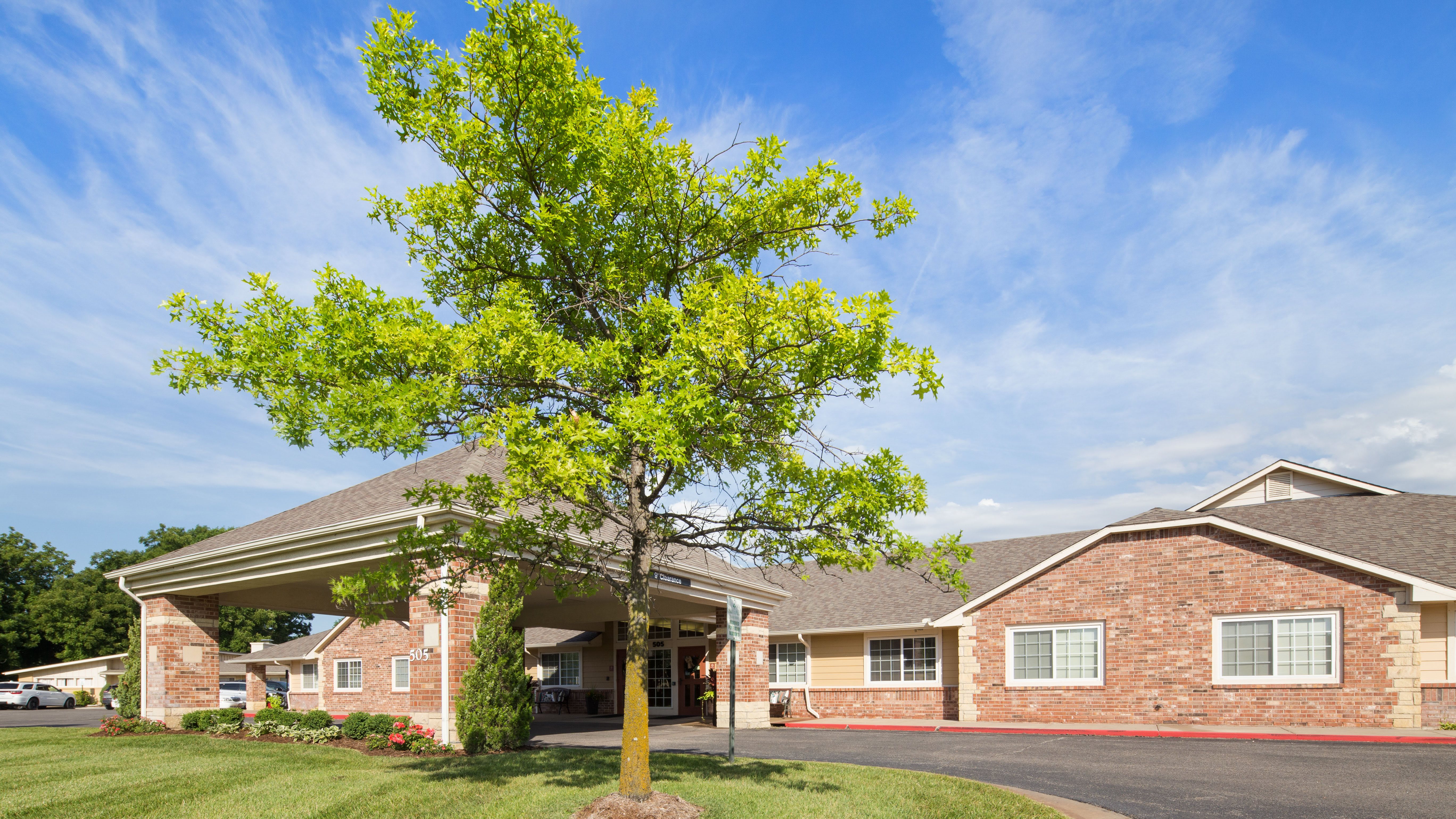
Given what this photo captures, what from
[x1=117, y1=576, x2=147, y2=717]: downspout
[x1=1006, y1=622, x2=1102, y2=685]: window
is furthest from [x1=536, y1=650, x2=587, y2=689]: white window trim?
[x1=1006, y1=622, x2=1102, y2=685]: window

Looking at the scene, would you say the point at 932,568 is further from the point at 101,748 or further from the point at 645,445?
the point at 101,748

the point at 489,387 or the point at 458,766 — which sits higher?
the point at 489,387

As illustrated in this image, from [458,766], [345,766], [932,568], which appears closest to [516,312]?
[932,568]

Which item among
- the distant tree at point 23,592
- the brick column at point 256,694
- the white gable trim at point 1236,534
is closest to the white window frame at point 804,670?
the white gable trim at point 1236,534

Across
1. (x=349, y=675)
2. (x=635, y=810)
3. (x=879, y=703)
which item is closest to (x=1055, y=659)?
(x=879, y=703)

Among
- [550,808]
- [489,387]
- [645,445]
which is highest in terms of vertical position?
[489,387]

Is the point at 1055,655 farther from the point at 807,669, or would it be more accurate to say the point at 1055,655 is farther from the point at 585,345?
the point at 585,345

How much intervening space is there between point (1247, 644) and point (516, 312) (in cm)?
1954

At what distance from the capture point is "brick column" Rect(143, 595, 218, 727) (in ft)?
60.6

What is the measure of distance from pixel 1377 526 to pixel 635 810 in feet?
75.0

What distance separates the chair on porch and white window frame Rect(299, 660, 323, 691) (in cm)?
1199

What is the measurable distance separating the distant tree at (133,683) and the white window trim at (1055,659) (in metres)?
20.5

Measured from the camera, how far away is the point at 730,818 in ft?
28.4

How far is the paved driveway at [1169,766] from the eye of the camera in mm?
9797
